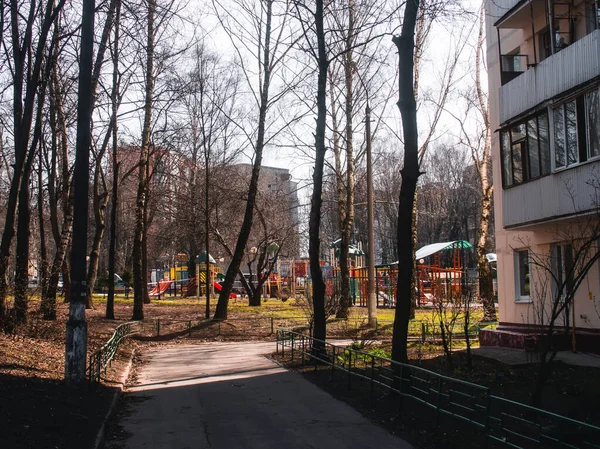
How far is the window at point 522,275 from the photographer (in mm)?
18969

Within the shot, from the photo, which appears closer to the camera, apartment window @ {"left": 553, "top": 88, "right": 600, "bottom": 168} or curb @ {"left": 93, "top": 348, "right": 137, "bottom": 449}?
curb @ {"left": 93, "top": 348, "right": 137, "bottom": 449}

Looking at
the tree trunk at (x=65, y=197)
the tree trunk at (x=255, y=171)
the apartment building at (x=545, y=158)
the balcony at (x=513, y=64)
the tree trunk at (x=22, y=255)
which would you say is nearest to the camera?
the apartment building at (x=545, y=158)

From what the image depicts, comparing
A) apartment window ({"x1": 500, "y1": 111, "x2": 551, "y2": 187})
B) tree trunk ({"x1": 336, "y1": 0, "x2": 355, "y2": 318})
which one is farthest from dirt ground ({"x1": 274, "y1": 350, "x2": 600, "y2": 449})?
tree trunk ({"x1": 336, "y1": 0, "x2": 355, "y2": 318})

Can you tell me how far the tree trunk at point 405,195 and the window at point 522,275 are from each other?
911cm

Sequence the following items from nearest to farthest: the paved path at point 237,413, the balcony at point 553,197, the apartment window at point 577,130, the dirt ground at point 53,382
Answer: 1. the dirt ground at point 53,382
2. the paved path at point 237,413
3. the balcony at point 553,197
4. the apartment window at point 577,130

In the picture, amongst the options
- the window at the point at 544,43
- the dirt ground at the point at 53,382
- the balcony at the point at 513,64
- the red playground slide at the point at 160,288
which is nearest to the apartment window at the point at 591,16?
the window at the point at 544,43

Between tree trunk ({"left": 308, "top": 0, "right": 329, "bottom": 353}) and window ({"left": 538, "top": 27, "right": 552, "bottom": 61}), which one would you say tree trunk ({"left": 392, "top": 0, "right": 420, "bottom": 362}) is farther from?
window ({"left": 538, "top": 27, "right": 552, "bottom": 61})

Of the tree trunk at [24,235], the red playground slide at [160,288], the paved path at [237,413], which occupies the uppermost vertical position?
the tree trunk at [24,235]

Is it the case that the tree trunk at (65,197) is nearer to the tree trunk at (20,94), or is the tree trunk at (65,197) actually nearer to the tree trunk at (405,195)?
the tree trunk at (20,94)

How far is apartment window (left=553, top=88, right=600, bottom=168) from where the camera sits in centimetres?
1466

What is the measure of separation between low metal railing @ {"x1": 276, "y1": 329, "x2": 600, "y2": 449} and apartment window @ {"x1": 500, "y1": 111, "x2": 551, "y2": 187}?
22.7 feet

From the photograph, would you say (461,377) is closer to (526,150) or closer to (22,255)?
(526,150)

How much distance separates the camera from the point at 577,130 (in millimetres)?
15156


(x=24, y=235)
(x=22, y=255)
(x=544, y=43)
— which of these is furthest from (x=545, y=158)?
(x=24, y=235)
